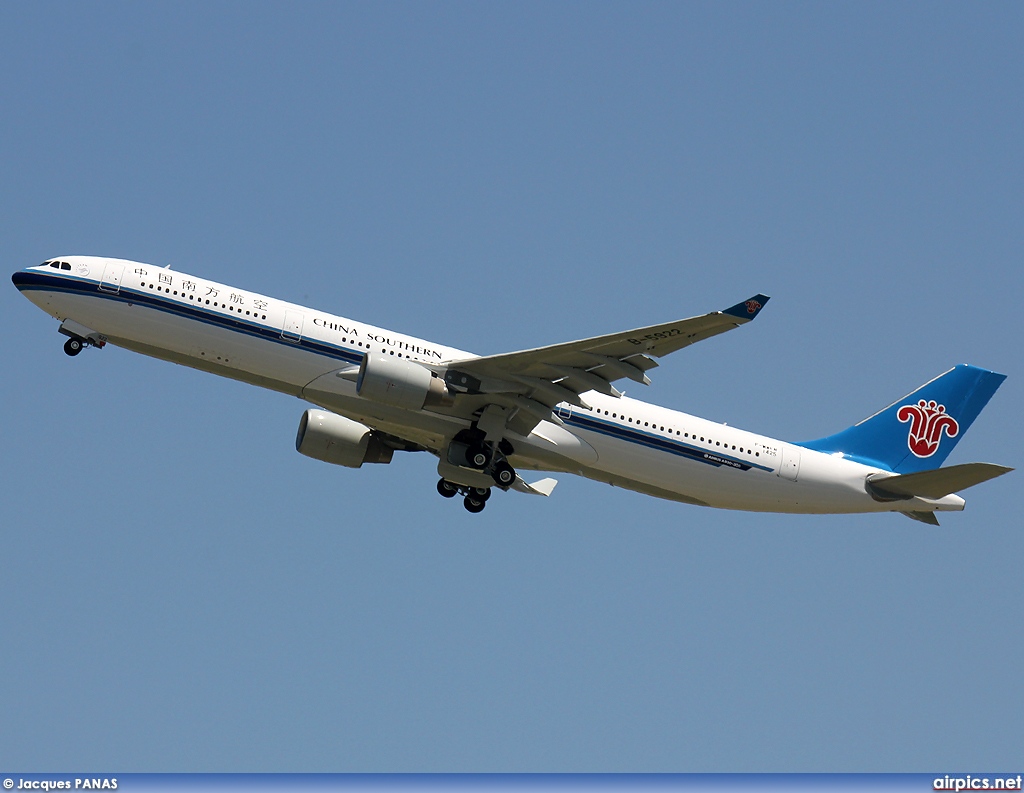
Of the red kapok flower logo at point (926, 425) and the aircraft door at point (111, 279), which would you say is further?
the red kapok flower logo at point (926, 425)

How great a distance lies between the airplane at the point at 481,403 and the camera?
1252 inches

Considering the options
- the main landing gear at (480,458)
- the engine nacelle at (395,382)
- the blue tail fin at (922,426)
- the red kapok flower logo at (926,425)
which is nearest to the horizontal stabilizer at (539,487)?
the main landing gear at (480,458)

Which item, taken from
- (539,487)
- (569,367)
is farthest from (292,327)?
(539,487)

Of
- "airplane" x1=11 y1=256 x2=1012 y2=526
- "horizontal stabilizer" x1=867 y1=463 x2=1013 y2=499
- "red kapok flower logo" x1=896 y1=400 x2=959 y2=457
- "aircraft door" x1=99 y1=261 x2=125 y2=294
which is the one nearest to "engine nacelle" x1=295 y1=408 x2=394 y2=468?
"airplane" x1=11 y1=256 x2=1012 y2=526

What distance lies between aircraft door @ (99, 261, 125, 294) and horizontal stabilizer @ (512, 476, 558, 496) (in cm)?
1239

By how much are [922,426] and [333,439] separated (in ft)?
57.0

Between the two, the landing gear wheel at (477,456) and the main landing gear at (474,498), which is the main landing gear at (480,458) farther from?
the main landing gear at (474,498)

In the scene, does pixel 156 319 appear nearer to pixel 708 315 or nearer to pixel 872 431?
pixel 708 315

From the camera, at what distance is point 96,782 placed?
24375mm

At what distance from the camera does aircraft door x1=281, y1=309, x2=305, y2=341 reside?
105 ft

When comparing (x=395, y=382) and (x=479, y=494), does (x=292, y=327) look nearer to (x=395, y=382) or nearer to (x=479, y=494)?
(x=395, y=382)

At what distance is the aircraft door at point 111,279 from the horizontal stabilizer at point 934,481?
20940 mm

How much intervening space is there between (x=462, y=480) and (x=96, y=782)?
12903 millimetres

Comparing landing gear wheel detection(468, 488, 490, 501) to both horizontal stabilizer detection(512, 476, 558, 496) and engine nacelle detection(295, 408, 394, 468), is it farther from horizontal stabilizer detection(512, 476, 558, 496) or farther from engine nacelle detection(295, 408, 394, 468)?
engine nacelle detection(295, 408, 394, 468)
